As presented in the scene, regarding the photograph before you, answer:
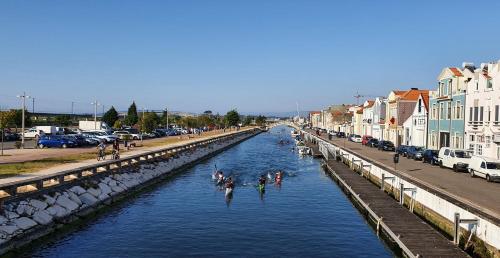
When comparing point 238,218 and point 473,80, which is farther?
point 473,80

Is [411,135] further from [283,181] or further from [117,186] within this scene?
[117,186]

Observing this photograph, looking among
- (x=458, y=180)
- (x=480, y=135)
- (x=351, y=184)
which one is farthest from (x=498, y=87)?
(x=351, y=184)

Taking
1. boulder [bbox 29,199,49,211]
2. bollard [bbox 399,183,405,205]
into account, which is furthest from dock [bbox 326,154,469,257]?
boulder [bbox 29,199,49,211]

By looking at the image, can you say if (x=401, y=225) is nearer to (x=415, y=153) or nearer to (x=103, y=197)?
(x=103, y=197)

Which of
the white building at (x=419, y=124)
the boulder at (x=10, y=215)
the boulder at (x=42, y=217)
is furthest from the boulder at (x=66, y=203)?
the white building at (x=419, y=124)

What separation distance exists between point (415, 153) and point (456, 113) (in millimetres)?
6686

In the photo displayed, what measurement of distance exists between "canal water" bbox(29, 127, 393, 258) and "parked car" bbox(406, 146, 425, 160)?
1769 cm

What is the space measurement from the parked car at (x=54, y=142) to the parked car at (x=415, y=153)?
4315 centimetres

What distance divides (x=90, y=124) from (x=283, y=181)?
239 feet

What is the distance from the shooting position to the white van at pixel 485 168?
119ft

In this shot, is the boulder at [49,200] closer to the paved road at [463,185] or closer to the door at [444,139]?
the paved road at [463,185]

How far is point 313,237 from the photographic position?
85.4ft

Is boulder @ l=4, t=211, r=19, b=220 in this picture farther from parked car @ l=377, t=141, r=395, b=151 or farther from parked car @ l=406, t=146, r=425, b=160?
parked car @ l=377, t=141, r=395, b=151

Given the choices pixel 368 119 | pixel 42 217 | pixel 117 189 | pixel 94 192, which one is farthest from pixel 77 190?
pixel 368 119
